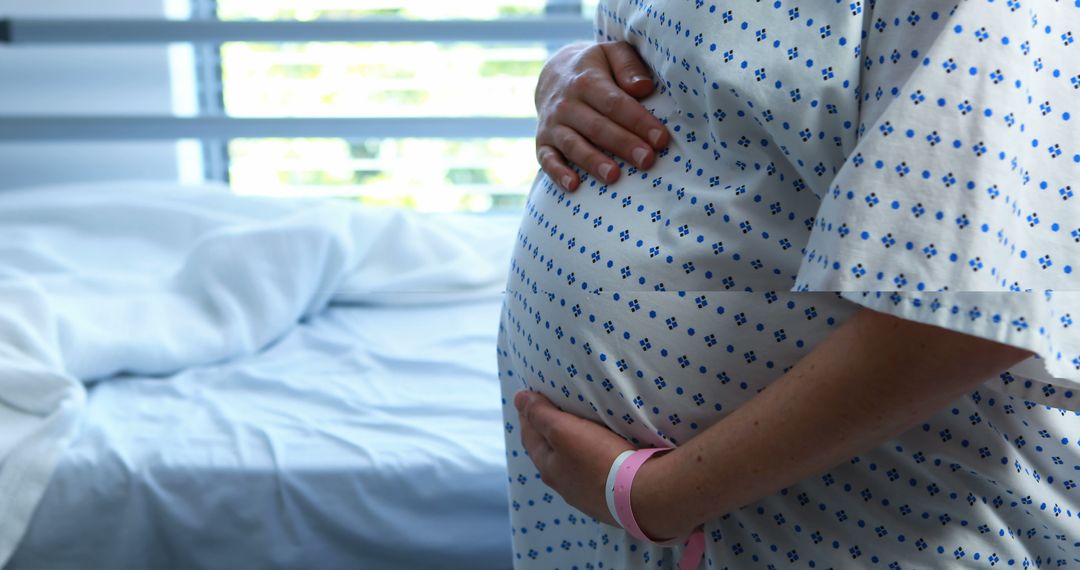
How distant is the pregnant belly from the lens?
537mm

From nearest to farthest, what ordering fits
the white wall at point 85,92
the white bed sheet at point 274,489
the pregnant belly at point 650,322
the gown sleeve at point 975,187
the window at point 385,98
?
the gown sleeve at point 975,187
the pregnant belly at point 650,322
the white bed sheet at point 274,489
the window at point 385,98
the white wall at point 85,92

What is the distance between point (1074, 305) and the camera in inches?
17.3

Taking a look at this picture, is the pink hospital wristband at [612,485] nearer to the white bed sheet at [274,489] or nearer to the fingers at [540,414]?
the fingers at [540,414]

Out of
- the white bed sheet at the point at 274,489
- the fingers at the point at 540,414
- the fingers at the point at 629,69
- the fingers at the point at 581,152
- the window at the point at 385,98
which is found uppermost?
the fingers at the point at 629,69

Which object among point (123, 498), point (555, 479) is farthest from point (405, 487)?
point (555, 479)

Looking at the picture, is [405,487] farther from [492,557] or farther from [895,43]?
[895,43]

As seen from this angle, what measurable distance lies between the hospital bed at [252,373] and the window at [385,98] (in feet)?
0.16

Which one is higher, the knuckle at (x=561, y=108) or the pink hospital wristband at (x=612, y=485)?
the knuckle at (x=561, y=108)

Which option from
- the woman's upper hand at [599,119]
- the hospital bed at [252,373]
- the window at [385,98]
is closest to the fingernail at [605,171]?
the woman's upper hand at [599,119]

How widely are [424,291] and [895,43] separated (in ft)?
3.70

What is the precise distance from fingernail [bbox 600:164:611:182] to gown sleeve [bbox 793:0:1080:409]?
203 millimetres

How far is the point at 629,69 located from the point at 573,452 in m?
0.27

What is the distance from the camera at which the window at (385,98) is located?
1.47 meters

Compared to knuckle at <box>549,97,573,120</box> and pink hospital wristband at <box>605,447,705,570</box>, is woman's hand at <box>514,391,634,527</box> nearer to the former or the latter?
pink hospital wristband at <box>605,447,705,570</box>
